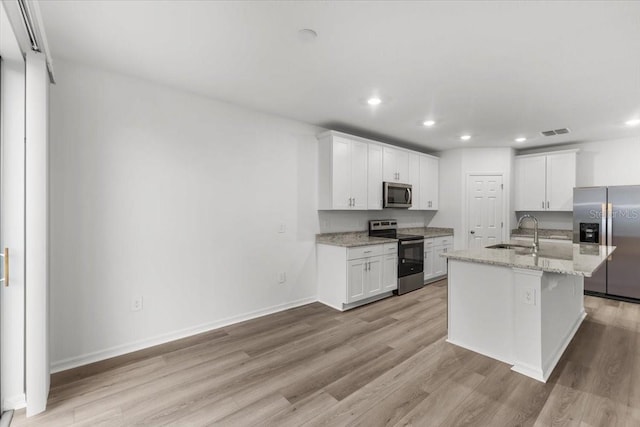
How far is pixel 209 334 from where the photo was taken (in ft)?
10.2

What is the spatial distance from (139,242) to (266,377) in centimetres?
169

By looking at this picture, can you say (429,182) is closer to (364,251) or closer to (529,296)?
(364,251)

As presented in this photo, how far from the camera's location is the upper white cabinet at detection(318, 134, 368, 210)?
404cm

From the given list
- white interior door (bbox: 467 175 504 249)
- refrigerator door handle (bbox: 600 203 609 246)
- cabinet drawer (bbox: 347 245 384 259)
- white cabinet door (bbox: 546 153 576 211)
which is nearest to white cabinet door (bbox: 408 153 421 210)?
white interior door (bbox: 467 175 504 249)

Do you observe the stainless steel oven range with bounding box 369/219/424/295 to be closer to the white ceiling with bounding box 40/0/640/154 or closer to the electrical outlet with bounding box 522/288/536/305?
the white ceiling with bounding box 40/0/640/154

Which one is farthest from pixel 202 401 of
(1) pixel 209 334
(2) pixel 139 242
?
(2) pixel 139 242

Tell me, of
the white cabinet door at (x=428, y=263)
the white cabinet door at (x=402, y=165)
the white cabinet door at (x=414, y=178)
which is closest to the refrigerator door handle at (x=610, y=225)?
the white cabinet door at (x=428, y=263)

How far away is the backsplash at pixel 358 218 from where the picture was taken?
14.3 ft

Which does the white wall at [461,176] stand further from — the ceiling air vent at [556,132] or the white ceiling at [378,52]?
the white ceiling at [378,52]

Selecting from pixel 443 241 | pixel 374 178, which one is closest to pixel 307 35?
pixel 374 178

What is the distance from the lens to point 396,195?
4918 millimetres

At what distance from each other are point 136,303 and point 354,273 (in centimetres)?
242

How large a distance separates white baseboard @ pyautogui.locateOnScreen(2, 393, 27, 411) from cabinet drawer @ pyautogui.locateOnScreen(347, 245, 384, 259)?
3.04 meters

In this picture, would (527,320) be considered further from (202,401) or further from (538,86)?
(202,401)
